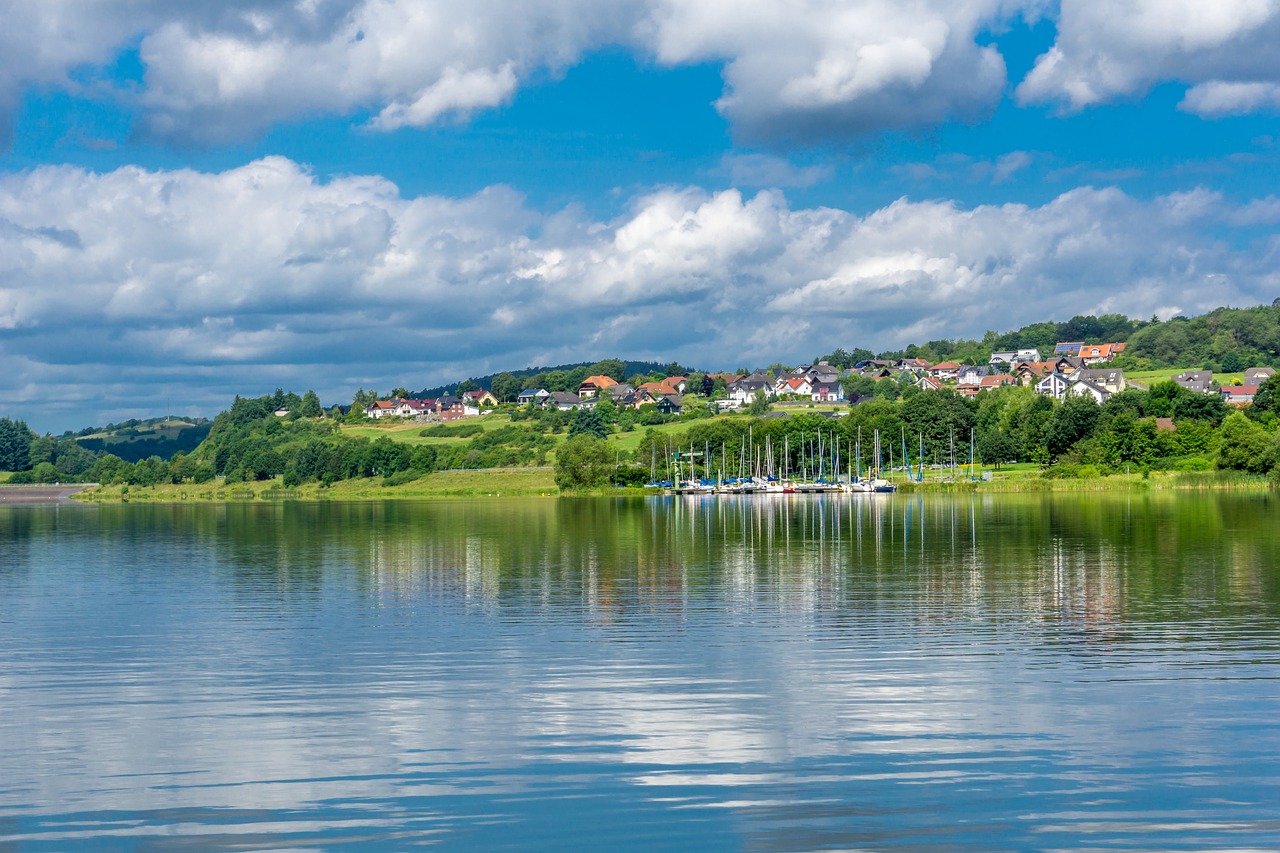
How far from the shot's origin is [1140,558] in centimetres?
4712

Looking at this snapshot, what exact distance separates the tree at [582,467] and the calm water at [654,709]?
120408mm

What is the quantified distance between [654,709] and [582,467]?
484ft

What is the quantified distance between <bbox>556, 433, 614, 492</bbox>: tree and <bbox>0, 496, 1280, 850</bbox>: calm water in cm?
12041

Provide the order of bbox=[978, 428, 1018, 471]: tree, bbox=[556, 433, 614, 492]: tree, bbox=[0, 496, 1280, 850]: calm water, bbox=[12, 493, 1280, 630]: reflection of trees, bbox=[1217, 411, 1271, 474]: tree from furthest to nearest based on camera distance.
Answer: bbox=[556, 433, 614, 492]: tree < bbox=[978, 428, 1018, 471]: tree < bbox=[1217, 411, 1271, 474]: tree < bbox=[12, 493, 1280, 630]: reflection of trees < bbox=[0, 496, 1280, 850]: calm water

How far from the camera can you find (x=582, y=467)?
550 ft

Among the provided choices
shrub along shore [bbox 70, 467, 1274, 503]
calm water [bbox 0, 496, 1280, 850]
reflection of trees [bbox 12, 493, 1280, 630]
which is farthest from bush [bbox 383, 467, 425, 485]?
calm water [bbox 0, 496, 1280, 850]

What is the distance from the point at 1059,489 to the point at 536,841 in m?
126

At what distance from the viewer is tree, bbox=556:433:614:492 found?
549 feet

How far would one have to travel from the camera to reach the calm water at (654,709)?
14.1 metres

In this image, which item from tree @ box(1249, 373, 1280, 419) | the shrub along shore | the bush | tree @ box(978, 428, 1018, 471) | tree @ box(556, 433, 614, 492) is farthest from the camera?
the bush

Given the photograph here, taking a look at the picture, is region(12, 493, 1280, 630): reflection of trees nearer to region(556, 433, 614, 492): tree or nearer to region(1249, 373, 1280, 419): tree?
region(1249, 373, 1280, 419): tree

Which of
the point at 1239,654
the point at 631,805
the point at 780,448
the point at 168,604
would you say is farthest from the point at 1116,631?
the point at 780,448

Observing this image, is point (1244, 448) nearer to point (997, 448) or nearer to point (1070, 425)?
point (1070, 425)

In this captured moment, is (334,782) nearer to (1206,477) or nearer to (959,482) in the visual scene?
(1206,477)
